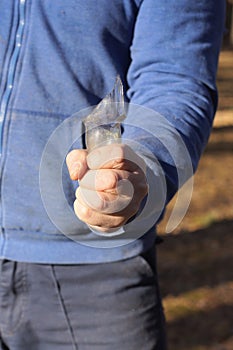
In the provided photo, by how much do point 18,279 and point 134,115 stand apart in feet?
1.64

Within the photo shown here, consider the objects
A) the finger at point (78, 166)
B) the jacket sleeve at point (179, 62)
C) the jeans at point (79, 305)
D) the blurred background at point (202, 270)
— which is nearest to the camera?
the finger at point (78, 166)

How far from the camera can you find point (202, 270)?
388cm

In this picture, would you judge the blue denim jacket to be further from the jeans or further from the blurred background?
the blurred background

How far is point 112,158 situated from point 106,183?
4cm

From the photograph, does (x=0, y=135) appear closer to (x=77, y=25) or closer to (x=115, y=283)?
(x=77, y=25)

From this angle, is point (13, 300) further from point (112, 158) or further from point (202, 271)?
point (202, 271)

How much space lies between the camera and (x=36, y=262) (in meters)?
1.40

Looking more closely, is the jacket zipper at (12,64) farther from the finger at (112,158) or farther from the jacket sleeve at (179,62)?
the finger at (112,158)

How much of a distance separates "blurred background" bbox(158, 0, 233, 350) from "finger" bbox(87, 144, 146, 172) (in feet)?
7.87

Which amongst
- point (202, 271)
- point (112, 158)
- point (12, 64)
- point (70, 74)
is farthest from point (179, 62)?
point (202, 271)

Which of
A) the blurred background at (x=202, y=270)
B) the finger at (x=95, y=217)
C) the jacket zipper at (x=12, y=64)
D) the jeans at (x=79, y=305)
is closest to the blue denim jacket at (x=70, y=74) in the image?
the jacket zipper at (x=12, y=64)

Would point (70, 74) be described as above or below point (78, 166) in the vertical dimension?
below

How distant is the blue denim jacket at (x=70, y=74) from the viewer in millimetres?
1313

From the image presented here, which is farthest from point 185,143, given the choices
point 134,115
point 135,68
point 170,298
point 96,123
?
point 170,298
